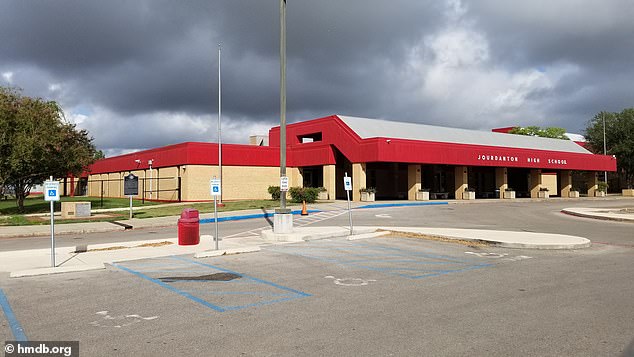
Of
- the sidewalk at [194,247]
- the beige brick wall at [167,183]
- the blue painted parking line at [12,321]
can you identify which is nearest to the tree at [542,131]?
the beige brick wall at [167,183]

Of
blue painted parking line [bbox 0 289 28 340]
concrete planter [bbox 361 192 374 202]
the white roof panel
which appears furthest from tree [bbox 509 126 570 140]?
blue painted parking line [bbox 0 289 28 340]

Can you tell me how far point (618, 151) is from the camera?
68000mm

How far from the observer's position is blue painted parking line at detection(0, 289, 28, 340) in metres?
5.43

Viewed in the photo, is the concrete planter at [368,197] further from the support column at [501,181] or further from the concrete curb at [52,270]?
the concrete curb at [52,270]

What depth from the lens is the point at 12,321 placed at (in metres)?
6.07

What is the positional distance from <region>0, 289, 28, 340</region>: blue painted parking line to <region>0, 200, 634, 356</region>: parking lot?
0.05m

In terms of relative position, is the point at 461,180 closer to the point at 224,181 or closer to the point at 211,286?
the point at 224,181

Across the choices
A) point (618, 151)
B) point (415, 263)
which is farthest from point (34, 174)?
point (618, 151)

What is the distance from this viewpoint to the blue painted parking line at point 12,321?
5426 millimetres

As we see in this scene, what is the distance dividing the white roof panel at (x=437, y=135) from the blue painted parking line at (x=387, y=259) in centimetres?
2792

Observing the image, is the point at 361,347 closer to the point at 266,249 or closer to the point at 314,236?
the point at 266,249

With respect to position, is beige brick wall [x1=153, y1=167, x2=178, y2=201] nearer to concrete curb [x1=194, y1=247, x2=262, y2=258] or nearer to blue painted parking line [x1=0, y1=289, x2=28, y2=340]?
concrete curb [x1=194, y1=247, x2=262, y2=258]

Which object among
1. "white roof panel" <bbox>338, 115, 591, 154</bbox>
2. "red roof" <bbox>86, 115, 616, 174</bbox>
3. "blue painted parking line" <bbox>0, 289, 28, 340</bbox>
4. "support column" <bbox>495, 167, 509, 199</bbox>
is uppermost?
"white roof panel" <bbox>338, 115, 591, 154</bbox>

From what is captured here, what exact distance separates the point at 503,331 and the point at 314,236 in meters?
10.0
